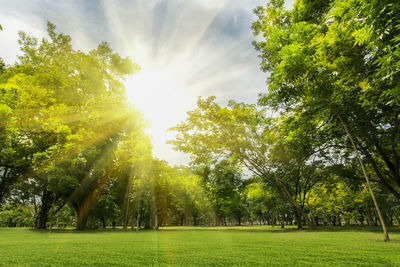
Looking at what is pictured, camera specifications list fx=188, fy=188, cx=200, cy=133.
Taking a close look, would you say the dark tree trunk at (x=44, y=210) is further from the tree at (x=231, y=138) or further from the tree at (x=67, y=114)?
the tree at (x=231, y=138)

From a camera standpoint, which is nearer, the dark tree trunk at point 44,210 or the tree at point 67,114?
the tree at point 67,114

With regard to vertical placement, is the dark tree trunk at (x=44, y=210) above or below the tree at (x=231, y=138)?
below

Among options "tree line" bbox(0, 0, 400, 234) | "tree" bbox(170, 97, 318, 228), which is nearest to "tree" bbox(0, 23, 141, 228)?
"tree line" bbox(0, 0, 400, 234)

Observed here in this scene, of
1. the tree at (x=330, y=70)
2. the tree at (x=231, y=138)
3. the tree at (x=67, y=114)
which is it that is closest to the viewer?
the tree at (x=330, y=70)

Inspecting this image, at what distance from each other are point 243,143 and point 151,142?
48.0 ft

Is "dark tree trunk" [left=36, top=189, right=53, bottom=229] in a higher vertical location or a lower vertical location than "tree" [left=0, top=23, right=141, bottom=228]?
lower

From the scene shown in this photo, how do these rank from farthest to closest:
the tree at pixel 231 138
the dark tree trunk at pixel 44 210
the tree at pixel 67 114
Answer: the dark tree trunk at pixel 44 210, the tree at pixel 231 138, the tree at pixel 67 114

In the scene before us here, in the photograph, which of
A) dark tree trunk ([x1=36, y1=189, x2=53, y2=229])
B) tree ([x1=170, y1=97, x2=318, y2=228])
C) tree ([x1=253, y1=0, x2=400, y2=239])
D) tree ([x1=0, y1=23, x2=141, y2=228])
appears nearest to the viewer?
tree ([x1=253, y1=0, x2=400, y2=239])

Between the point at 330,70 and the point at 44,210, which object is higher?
the point at 330,70

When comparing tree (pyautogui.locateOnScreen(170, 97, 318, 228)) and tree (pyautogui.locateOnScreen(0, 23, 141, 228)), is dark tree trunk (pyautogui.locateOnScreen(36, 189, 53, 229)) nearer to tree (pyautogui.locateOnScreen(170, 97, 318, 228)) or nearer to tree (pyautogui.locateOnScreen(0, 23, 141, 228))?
tree (pyautogui.locateOnScreen(0, 23, 141, 228))

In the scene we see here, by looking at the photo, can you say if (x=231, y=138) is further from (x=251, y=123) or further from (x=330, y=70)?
(x=330, y=70)

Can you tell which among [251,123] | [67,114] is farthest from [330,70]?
[67,114]

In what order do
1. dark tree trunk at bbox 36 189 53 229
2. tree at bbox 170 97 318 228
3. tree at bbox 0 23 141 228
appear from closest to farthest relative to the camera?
tree at bbox 0 23 141 228
tree at bbox 170 97 318 228
dark tree trunk at bbox 36 189 53 229

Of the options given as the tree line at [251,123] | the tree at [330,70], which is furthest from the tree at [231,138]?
the tree at [330,70]
